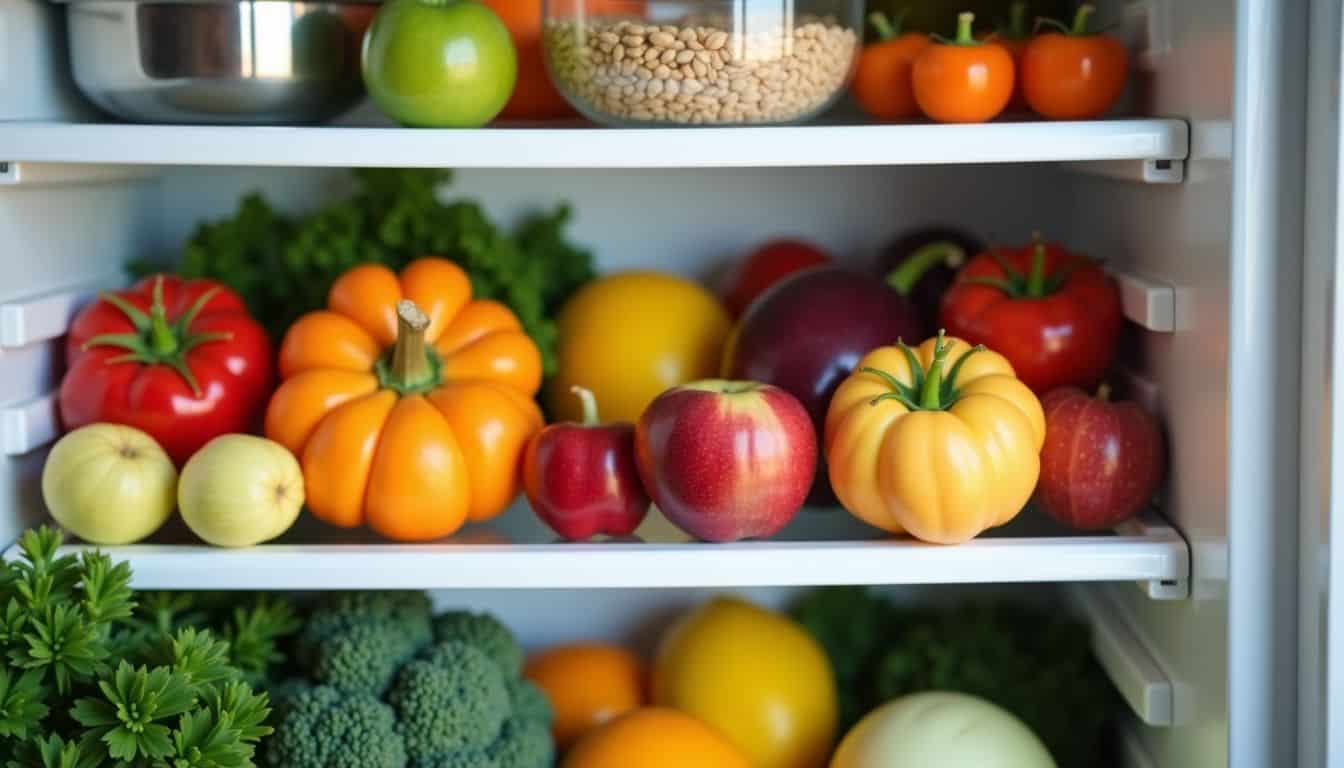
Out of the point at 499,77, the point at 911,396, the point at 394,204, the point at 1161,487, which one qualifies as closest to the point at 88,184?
the point at 394,204

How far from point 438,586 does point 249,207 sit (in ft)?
1.57

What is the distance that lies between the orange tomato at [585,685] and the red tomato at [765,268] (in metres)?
0.36

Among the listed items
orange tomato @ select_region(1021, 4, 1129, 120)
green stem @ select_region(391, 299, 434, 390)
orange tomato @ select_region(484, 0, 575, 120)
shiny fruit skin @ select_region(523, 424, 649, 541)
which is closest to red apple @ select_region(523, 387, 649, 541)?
shiny fruit skin @ select_region(523, 424, 649, 541)

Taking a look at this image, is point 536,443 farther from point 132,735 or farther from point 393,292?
point 132,735

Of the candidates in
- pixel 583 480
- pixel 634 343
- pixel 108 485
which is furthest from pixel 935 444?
pixel 108 485

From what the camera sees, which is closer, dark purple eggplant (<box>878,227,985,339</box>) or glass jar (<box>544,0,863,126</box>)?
glass jar (<box>544,0,863,126</box>)

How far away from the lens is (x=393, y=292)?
127 centimetres

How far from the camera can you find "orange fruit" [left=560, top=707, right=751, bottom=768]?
4.10 ft

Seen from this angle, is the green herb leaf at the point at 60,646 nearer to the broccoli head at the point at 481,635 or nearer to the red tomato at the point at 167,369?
the red tomato at the point at 167,369

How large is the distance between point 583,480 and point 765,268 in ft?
1.26

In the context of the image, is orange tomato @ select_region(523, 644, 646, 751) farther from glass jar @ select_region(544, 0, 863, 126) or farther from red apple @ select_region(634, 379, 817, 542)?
glass jar @ select_region(544, 0, 863, 126)

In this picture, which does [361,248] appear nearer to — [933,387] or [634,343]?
[634,343]

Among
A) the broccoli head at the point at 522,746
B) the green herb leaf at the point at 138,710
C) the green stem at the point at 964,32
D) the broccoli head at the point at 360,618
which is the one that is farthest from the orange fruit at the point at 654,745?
the green stem at the point at 964,32

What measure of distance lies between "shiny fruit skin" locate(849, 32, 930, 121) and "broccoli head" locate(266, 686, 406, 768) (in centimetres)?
64
